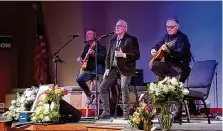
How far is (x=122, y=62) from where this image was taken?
16.8 feet

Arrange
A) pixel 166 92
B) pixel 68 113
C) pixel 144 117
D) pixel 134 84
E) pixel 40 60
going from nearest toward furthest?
Answer: pixel 166 92
pixel 144 117
pixel 68 113
pixel 134 84
pixel 40 60

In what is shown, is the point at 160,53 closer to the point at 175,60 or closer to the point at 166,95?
the point at 175,60

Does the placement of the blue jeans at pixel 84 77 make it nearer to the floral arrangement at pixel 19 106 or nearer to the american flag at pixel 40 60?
the floral arrangement at pixel 19 106

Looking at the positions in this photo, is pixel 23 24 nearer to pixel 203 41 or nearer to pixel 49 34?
pixel 49 34

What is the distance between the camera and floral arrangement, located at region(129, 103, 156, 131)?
12.0 ft

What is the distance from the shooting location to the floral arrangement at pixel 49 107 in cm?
475

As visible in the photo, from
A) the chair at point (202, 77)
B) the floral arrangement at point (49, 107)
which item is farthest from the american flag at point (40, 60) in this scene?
the chair at point (202, 77)

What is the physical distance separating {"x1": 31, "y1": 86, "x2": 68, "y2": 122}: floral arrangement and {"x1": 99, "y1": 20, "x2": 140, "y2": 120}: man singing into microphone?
71 cm

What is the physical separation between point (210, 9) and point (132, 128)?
380 cm

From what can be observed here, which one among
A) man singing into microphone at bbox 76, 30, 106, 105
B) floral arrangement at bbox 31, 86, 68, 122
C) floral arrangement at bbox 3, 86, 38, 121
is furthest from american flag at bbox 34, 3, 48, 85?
floral arrangement at bbox 31, 86, 68, 122

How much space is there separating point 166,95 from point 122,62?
1.66 metres

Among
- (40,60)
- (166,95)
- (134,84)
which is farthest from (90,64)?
(166,95)

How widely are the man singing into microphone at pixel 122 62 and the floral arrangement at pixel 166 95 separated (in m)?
1.40

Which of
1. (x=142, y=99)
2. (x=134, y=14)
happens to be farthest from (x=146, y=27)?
(x=142, y=99)
